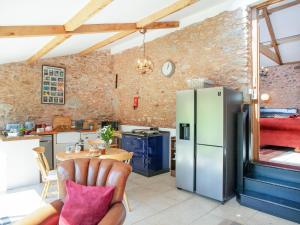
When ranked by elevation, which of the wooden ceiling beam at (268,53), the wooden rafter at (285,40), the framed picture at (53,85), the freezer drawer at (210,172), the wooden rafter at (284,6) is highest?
the wooden rafter at (284,6)

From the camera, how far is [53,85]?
6570 millimetres

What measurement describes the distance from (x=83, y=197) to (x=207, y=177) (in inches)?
100

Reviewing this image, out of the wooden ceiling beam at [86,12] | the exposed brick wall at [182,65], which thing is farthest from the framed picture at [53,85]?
the wooden ceiling beam at [86,12]

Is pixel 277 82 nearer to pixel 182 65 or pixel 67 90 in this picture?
pixel 182 65

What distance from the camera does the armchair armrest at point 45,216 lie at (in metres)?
1.87

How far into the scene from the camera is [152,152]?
545 cm

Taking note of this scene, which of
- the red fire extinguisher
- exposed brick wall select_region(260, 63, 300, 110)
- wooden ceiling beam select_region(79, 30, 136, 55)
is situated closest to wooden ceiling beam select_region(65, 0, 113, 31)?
wooden ceiling beam select_region(79, 30, 136, 55)

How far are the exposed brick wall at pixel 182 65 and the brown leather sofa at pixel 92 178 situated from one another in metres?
3.21

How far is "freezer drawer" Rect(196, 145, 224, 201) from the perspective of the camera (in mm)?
3814

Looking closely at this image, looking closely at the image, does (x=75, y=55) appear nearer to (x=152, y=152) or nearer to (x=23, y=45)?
(x=23, y=45)

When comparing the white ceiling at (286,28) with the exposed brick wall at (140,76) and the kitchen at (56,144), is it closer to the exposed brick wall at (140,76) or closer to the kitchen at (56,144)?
the exposed brick wall at (140,76)

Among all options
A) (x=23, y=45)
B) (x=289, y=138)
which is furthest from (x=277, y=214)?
(x=23, y=45)

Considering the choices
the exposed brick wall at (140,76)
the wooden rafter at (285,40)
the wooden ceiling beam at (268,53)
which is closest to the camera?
the exposed brick wall at (140,76)

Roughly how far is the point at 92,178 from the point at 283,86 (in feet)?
32.1
